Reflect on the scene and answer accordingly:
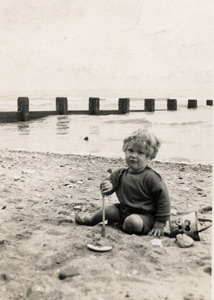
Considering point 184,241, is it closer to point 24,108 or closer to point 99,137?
point 99,137

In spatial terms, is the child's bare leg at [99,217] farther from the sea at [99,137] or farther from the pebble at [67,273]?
the sea at [99,137]

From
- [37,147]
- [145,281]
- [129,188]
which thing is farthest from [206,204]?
[37,147]

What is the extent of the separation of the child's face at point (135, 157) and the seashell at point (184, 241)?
490 mm

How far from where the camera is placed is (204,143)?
6.61m

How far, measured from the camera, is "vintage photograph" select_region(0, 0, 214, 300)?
1.79m

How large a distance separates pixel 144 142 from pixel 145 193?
0.32 m

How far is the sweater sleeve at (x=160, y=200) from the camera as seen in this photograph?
90.3 inches

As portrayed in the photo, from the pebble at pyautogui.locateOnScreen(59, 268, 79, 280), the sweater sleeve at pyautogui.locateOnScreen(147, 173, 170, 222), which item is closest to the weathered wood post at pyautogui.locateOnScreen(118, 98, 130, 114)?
the sweater sleeve at pyautogui.locateOnScreen(147, 173, 170, 222)

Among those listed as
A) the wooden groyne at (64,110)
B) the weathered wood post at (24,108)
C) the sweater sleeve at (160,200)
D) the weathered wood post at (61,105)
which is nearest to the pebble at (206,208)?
the sweater sleeve at (160,200)

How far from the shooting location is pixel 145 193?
2354mm

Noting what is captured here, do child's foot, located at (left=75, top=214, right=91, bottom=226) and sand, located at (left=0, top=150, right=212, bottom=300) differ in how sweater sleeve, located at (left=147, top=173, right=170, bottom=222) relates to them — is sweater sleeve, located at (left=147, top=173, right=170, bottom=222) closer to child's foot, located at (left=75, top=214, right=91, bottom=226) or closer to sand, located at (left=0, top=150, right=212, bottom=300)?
sand, located at (left=0, top=150, right=212, bottom=300)

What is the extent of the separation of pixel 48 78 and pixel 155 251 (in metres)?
7.34

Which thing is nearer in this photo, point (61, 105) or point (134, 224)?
point (134, 224)

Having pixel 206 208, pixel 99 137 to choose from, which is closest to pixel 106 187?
pixel 206 208
